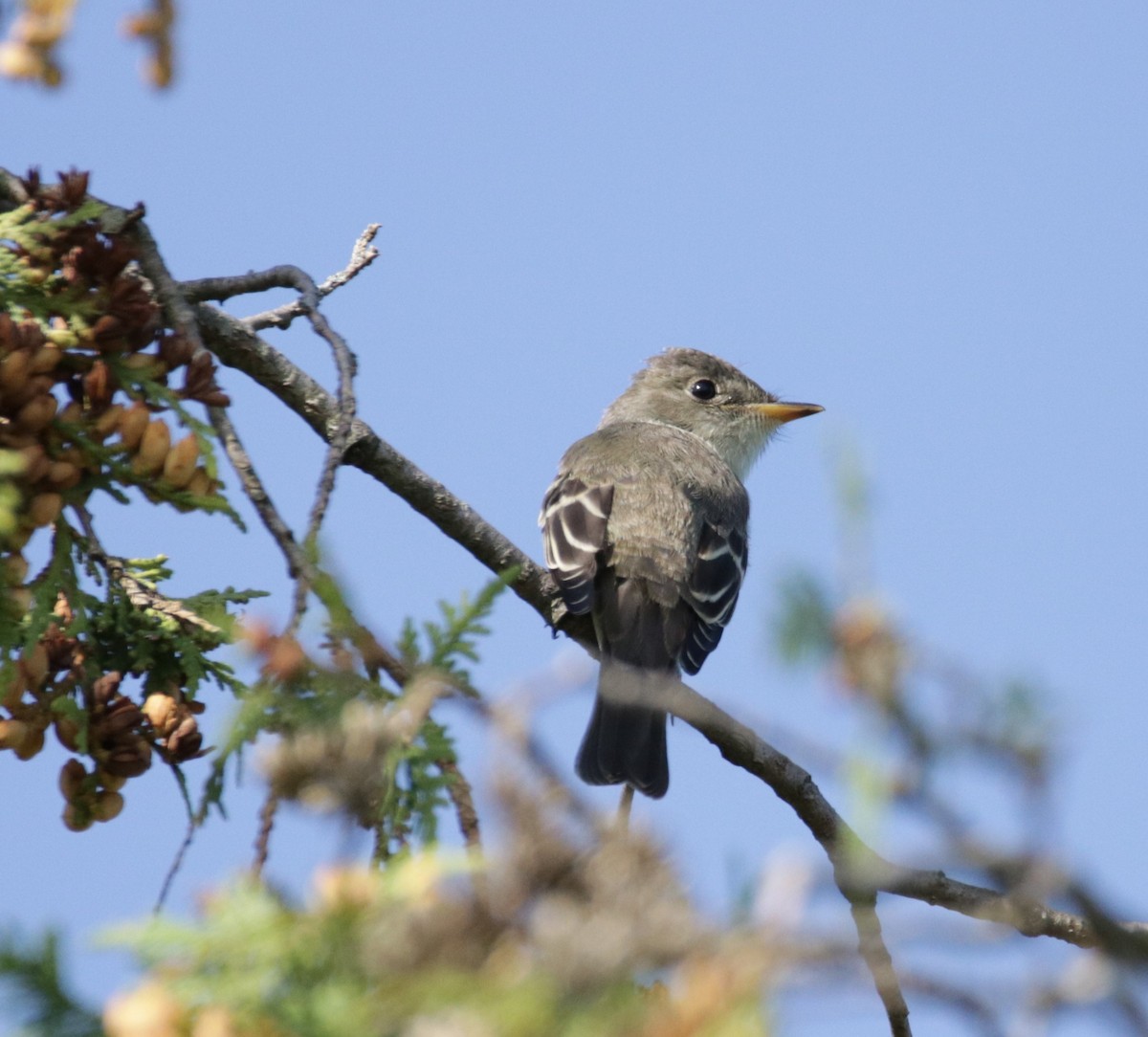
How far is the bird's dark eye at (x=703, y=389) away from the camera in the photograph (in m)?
9.34

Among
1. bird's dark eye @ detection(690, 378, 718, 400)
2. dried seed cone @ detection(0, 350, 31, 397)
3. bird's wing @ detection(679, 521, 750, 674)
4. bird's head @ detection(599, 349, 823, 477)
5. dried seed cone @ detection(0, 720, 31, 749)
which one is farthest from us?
bird's dark eye @ detection(690, 378, 718, 400)

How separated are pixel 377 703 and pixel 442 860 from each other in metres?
0.61

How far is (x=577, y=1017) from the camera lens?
4.81ft

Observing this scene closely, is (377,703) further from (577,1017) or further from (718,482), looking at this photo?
(718,482)

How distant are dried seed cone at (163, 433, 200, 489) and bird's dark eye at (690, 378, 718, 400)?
21.3ft

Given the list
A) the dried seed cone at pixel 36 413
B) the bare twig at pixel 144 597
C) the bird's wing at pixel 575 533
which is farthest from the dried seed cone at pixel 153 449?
the bird's wing at pixel 575 533

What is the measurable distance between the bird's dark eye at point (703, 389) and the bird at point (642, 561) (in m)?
0.94

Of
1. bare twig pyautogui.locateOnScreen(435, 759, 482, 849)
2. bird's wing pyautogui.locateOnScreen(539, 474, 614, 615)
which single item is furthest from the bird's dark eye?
bare twig pyautogui.locateOnScreen(435, 759, 482, 849)

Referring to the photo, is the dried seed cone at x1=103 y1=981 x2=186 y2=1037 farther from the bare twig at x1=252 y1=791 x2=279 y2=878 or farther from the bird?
the bird

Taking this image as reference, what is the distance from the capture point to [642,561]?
664 centimetres

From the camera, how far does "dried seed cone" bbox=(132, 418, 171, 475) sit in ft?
9.80

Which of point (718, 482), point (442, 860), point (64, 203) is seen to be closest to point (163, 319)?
point (64, 203)

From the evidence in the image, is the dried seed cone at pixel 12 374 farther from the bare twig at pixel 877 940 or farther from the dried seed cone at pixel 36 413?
the bare twig at pixel 877 940

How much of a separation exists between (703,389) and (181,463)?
21.6 ft
